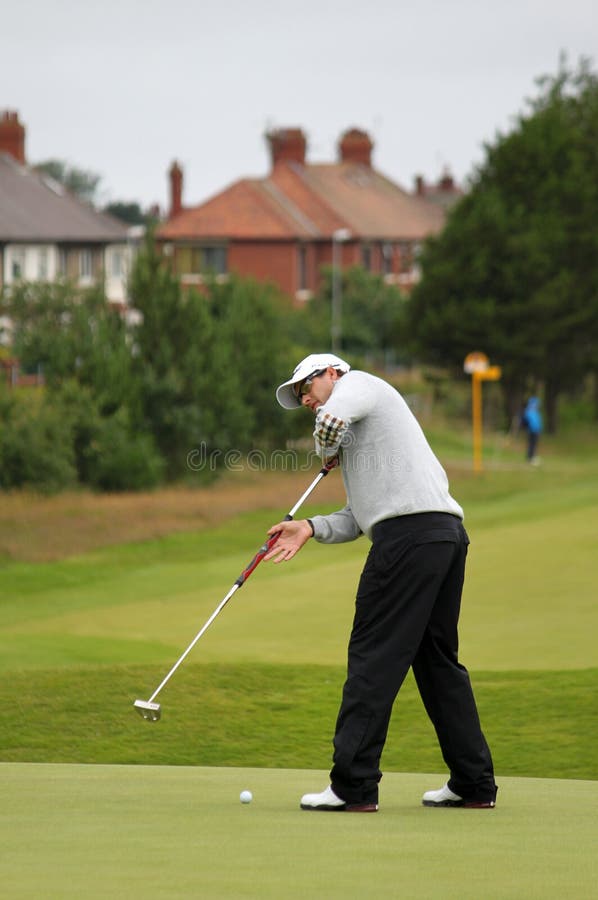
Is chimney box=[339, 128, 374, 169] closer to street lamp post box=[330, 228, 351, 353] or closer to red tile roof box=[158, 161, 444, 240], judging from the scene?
red tile roof box=[158, 161, 444, 240]

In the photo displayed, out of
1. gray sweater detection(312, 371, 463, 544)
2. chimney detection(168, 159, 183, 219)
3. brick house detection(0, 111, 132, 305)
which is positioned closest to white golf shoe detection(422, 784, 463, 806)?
gray sweater detection(312, 371, 463, 544)

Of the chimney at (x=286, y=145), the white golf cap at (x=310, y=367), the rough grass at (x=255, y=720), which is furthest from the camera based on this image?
the chimney at (x=286, y=145)

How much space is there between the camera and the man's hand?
645 cm

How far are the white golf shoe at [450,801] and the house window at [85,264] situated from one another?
69.3 m

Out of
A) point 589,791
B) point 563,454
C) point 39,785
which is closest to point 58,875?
point 39,785

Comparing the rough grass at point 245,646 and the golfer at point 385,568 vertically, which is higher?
the golfer at point 385,568

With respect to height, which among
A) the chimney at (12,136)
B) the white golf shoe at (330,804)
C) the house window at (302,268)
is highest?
the chimney at (12,136)

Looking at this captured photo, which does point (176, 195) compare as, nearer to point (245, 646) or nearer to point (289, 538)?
point (245, 646)

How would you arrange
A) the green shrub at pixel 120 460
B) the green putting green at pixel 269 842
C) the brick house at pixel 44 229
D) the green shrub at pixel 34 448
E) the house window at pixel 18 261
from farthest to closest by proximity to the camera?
the brick house at pixel 44 229 → the house window at pixel 18 261 → the green shrub at pixel 120 460 → the green shrub at pixel 34 448 → the green putting green at pixel 269 842

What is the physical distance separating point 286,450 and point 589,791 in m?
33.3

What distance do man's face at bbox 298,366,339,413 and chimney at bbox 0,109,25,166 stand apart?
70036 millimetres

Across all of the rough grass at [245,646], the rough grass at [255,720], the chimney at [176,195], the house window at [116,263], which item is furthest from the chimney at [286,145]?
the rough grass at [255,720]

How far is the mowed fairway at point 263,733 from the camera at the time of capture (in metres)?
4.66

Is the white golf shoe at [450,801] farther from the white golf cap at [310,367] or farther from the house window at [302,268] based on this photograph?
the house window at [302,268]
